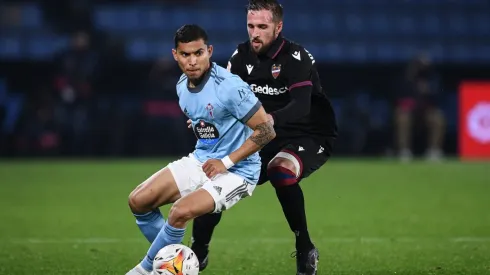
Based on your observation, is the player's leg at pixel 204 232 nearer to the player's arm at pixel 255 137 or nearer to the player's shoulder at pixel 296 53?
the player's shoulder at pixel 296 53

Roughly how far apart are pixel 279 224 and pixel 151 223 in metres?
3.57

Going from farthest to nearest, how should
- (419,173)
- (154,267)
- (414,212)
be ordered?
1. (419,173)
2. (414,212)
3. (154,267)

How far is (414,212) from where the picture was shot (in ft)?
34.1

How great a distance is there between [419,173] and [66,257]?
29.1 ft

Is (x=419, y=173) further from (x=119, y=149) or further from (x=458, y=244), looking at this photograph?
(x=458, y=244)

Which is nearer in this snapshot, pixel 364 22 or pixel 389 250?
pixel 389 250

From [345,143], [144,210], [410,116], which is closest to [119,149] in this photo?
[345,143]

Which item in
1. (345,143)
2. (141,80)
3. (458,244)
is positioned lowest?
(345,143)

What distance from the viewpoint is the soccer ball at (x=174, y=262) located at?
18.5ft

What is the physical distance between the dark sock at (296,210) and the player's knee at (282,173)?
0.03 metres

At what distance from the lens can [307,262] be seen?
6.34 meters

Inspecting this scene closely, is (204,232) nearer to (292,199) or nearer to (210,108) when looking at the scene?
(292,199)

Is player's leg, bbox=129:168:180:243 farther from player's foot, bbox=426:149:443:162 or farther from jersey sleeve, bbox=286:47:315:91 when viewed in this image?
player's foot, bbox=426:149:443:162

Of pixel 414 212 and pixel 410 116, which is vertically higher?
pixel 414 212
